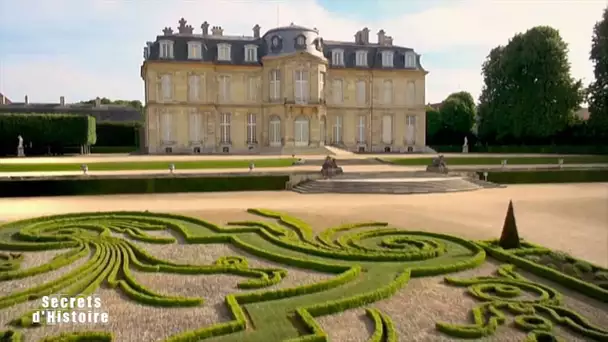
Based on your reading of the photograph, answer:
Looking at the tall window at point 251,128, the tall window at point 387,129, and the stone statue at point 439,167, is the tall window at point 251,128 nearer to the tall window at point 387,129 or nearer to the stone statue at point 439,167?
the tall window at point 387,129

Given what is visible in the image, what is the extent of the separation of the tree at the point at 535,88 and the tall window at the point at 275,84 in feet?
64.8

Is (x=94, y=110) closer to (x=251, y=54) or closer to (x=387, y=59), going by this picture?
(x=251, y=54)

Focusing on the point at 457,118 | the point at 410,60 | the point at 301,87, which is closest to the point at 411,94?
the point at 410,60

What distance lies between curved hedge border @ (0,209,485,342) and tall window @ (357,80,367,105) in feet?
108

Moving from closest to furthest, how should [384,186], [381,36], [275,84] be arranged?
[384,186] → [275,84] → [381,36]

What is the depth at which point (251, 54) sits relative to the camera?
135 ft

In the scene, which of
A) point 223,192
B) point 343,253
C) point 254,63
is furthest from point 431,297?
point 254,63

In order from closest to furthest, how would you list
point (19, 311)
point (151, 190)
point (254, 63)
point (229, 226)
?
point (19, 311), point (229, 226), point (151, 190), point (254, 63)

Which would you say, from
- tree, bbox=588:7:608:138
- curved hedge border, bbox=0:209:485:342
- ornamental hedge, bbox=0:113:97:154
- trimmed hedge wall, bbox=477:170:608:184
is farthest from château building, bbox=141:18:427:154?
curved hedge border, bbox=0:209:485:342

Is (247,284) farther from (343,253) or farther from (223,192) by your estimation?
(223,192)

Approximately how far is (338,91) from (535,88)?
1645 cm

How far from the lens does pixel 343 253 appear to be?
7703mm

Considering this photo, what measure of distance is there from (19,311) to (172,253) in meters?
2.88

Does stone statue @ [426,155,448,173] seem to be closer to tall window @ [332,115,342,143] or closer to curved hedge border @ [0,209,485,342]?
curved hedge border @ [0,209,485,342]
